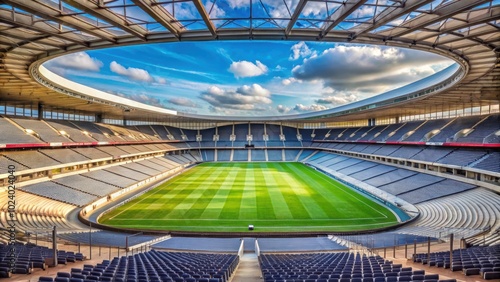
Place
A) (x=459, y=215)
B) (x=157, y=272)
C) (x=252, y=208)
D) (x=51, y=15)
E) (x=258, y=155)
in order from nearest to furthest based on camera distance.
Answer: (x=157, y=272), (x=51, y=15), (x=459, y=215), (x=252, y=208), (x=258, y=155)

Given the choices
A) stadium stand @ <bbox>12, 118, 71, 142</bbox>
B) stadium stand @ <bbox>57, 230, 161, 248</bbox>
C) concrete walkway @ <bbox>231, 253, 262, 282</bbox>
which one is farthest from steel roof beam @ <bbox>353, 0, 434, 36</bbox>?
stadium stand @ <bbox>12, 118, 71, 142</bbox>

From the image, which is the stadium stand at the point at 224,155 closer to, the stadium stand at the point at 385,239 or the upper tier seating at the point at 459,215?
the upper tier seating at the point at 459,215

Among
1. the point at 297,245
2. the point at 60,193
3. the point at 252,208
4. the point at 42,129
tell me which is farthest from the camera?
the point at 42,129

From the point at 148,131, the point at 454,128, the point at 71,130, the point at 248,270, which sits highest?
the point at 148,131

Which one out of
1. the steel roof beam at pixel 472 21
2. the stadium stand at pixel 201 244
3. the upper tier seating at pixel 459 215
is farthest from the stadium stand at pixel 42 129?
the steel roof beam at pixel 472 21

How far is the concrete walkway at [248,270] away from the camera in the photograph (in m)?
11.6

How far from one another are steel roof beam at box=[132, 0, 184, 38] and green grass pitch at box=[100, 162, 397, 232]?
15.9m

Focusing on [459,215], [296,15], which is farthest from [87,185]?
[459,215]

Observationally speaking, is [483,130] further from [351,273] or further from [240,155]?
[240,155]

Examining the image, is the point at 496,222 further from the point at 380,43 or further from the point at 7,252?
the point at 7,252

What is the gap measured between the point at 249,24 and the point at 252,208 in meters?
20.4

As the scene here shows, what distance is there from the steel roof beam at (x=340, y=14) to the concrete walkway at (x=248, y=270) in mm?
10881

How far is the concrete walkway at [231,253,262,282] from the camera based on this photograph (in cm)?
1158

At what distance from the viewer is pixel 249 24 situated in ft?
42.3
